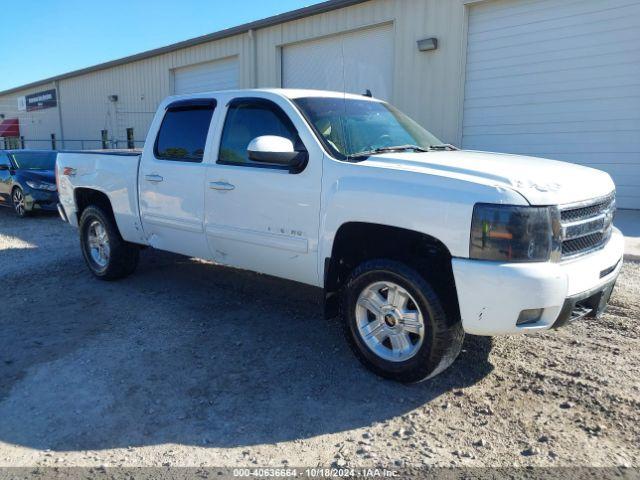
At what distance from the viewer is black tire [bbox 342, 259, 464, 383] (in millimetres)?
3336

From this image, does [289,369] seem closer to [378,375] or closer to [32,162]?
[378,375]

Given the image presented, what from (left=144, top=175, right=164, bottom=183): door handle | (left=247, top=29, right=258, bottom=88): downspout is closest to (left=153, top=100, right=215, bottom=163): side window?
(left=144, top=175, right=164, bottom=183): door handle

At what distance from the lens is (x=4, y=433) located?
311 centimetres

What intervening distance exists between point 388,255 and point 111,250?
144 inches

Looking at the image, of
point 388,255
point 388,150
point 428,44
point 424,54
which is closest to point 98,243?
point 388,150

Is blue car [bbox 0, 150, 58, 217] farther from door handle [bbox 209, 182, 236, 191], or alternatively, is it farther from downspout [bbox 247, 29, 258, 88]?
door handle [bbox 209, 182, 236, 191]

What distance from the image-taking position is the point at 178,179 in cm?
497

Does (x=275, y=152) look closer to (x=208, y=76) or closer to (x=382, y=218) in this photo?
(x=382, y=218)

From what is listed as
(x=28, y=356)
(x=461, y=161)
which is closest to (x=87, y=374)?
(x=28, y=356)

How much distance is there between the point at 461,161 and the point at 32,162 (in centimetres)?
1174

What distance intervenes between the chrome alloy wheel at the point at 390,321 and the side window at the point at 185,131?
2.16 meters

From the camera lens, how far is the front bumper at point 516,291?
9.86 feet

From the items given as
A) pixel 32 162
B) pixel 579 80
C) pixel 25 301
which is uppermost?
pixel 579 80

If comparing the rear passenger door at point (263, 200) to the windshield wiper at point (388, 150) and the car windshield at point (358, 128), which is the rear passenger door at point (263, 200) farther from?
the windshield wiper at point (388, 150)
